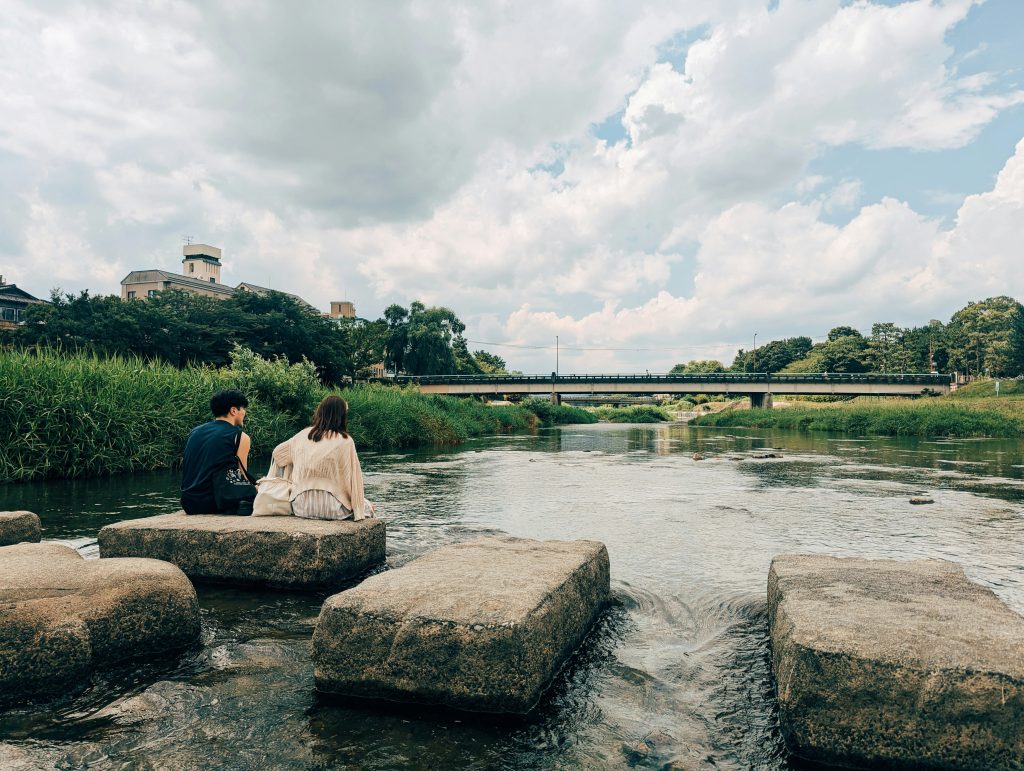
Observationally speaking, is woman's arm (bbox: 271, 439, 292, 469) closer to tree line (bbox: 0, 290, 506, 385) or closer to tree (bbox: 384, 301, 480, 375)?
tree line (bbox: 0, 290, 506, 385)

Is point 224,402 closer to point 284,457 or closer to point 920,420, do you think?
point 284,457

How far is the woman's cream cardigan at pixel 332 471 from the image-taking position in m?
5.59

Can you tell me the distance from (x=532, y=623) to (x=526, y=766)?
602 mm

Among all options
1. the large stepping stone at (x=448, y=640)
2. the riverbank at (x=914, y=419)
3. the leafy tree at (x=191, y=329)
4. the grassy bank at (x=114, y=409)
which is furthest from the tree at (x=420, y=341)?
the large stepping stone at (x=448, y=640)

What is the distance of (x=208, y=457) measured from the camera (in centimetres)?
605

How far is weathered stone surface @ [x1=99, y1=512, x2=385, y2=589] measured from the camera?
4930 millimetres

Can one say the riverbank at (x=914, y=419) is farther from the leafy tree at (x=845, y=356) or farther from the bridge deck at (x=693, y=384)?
the leafy tree at (x=845, y=356)

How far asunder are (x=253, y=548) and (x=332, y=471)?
90 cm

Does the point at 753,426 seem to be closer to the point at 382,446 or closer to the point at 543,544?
the point at 382,446

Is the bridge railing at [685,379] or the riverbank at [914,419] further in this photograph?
the bridge railing at [685,379]

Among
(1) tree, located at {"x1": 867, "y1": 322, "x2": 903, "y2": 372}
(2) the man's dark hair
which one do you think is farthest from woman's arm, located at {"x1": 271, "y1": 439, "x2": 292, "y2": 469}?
(1) tree, located at {"x1": 867, "y1": 322, "x2": 903, "y2": 372}

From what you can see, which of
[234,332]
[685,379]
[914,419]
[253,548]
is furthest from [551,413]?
[253,548]

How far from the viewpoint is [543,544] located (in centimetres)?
487

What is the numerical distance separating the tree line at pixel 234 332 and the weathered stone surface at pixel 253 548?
2426 centimetres
